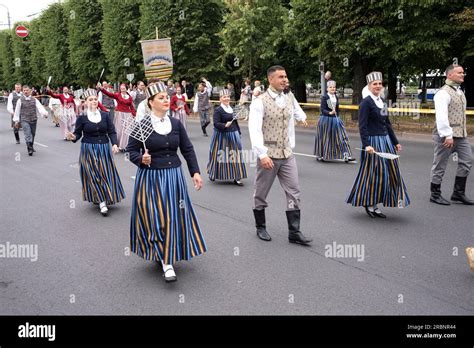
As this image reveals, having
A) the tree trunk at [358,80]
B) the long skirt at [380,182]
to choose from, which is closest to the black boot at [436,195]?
the long skirt at [380,182]

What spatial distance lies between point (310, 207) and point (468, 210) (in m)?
2.18

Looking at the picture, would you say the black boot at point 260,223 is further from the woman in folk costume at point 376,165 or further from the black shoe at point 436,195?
the black shoe at point 436,195

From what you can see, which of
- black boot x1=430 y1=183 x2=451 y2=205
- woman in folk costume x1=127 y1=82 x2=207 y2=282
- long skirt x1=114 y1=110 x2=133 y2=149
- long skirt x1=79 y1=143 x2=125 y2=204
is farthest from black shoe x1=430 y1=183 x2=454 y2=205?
long skirt x1=114 y1=110 x2=133 y2=149

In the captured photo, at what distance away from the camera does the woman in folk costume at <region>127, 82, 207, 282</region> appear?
5109 mm

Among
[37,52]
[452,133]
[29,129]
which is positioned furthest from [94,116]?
[37,52]

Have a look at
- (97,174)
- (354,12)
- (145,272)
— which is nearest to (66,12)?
(354,12)

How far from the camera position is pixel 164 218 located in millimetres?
5109

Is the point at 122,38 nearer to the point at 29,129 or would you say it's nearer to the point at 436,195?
the point at 29,129

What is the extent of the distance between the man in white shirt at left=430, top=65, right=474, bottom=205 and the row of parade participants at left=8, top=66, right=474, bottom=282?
0.23 feet

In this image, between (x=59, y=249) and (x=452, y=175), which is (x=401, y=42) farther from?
(x=59, y=249)

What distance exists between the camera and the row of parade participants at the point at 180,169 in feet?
16.9

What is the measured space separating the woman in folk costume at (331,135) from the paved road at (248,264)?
2.94 metres

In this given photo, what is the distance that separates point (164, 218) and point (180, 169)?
0.55 m

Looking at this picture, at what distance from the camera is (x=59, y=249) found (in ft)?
20.6
